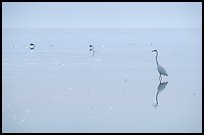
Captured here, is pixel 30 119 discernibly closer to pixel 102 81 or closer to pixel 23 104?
pixel 23 104

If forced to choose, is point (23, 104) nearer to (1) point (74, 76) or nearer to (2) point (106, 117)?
(2) point (106, 117)

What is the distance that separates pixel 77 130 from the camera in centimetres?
675

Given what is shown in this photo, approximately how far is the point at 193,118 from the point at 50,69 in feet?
21.4

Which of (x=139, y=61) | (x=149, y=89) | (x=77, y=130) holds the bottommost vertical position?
(x=77, y=130)

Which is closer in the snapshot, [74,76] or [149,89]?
[149,89]

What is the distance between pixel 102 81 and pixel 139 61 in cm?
432

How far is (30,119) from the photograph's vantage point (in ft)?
24.0

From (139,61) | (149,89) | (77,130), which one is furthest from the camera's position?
(139,61)

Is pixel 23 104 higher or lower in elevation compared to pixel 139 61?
lower

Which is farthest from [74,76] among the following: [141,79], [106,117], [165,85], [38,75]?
[106,117]

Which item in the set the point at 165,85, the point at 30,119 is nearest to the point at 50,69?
the point at 165,85

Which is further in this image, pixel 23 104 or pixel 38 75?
pixel 38 75

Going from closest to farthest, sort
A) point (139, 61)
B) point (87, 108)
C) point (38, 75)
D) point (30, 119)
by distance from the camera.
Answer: point (30, 119), point (87, 108), point (38, 75), point (139, 61)

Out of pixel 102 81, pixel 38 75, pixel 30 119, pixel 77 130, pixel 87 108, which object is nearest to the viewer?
pixel 77 130
